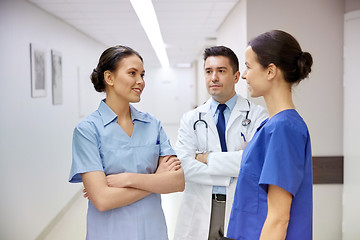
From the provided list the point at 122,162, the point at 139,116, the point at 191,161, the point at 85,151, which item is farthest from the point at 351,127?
the point at 85,151

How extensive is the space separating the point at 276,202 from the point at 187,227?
1028mm

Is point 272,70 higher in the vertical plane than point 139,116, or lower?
higher

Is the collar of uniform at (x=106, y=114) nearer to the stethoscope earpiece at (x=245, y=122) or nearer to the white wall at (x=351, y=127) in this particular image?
the stethoscope earpiece at (x=245, y=122)

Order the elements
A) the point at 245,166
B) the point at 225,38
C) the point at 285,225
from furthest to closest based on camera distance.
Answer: the point at 225,38 → the point at 245,166 → the point at 285,225

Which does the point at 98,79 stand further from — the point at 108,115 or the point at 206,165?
the point at 206,165

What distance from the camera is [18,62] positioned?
3178mm

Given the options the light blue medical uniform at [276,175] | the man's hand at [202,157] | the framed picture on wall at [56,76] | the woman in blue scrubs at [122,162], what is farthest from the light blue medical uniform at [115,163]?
the framed picture on wall at [56,76]

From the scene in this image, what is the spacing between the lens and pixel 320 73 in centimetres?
311

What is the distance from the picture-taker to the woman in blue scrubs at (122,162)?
140cm

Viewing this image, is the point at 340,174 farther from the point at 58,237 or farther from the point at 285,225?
the point at 58,237

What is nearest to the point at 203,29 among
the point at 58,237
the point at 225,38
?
the point at 225,38

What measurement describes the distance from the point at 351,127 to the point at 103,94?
7.40ft

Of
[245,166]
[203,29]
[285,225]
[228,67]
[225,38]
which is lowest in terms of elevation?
[285,225]

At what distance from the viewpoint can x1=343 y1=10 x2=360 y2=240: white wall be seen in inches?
115
